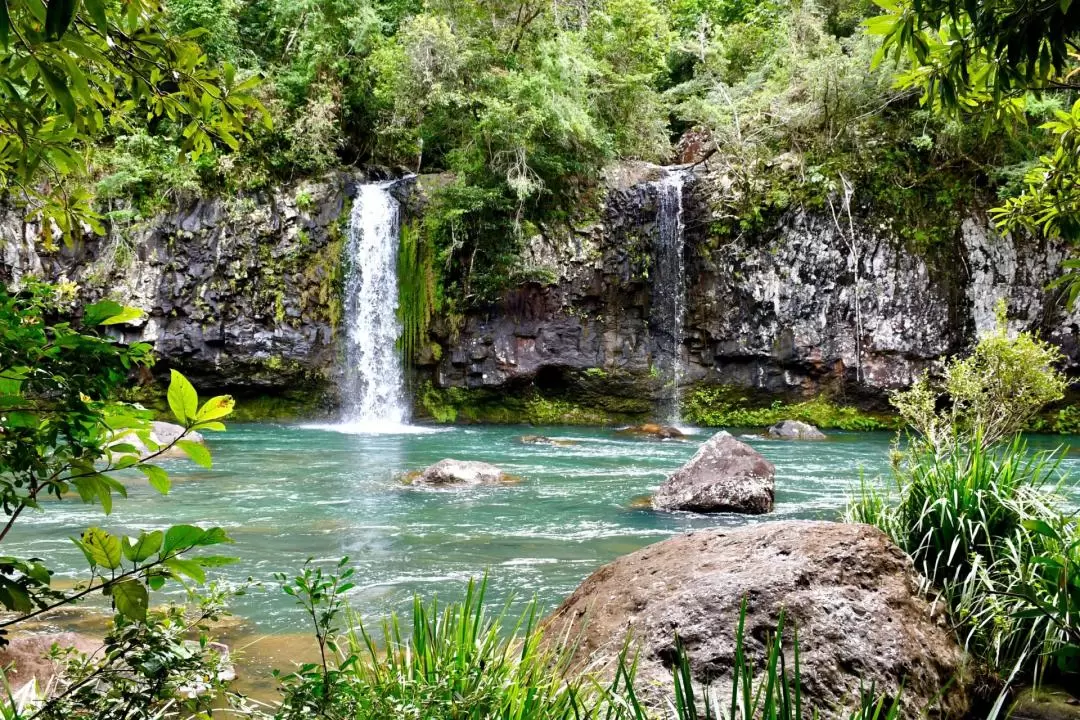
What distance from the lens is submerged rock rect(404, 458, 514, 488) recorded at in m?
10.3

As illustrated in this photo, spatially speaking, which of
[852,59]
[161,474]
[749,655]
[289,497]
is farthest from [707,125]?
[161,474]

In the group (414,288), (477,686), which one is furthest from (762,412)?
(477,686)

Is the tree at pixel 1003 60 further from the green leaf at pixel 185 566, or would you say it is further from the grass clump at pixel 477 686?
the green leaf at pixel 185 566

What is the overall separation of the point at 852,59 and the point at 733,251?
16.5 feet

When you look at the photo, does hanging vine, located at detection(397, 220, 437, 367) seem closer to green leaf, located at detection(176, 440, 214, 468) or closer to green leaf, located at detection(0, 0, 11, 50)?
green leaf, located at detection(176, 440, 214, 468)

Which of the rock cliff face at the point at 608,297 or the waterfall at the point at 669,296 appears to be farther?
the waterfall at the point at 669,296

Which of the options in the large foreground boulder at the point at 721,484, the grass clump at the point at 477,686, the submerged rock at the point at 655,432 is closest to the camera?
the grass clump at the point at 477,686

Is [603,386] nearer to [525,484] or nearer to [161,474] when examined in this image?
[525,484]

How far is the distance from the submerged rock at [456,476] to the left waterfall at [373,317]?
9064 mm

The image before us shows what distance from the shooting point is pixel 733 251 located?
1981cm

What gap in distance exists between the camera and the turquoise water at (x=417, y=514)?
6371mm

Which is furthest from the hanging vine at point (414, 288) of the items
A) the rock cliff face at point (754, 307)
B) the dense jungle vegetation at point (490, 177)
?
the rock cliff face at point (754, 307)

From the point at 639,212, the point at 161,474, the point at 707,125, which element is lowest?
the point at 161,474

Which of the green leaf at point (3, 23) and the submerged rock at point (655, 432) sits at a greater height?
the green leaf at point (3, 23)
